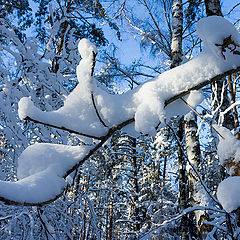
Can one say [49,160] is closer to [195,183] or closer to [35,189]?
[35,189]

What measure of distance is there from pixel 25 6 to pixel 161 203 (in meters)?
9.07

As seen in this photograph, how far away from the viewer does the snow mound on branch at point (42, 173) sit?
0.46 metres

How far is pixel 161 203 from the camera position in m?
9.05

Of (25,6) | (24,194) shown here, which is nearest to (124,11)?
(25,6)

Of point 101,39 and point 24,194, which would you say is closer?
point 24,194

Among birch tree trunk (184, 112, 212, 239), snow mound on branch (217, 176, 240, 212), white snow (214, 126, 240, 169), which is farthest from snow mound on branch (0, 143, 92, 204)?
birch tree trunk (184, 112, 212, 239)

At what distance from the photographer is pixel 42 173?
587 mm

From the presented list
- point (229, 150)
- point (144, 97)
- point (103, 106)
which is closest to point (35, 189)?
point (103, 106)

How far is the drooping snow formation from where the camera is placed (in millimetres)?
593

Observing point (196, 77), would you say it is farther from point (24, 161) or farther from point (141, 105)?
point (24, 161)

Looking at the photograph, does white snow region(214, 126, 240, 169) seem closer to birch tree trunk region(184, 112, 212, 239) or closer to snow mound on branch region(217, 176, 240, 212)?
snow mound on branch region(217, 176, 240, 212)

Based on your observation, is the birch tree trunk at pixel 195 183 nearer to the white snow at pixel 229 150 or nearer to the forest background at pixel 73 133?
the forest background at pixel 73 133

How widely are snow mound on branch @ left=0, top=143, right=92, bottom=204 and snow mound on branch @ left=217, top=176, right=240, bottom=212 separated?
0.46 m

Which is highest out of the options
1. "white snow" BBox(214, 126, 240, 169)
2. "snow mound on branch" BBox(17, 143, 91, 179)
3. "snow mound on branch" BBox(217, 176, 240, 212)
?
"snow mound on branch" BBox(17, 143, 91, 179)
